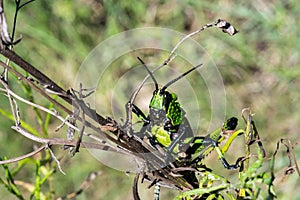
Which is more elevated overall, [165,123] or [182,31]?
[182,31]

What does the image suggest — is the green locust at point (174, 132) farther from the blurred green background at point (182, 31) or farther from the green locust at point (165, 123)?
the blurred green background at point (182, 31)

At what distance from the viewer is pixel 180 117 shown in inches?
37.4

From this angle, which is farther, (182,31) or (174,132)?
(182,31)

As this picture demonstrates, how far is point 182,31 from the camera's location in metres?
3.05

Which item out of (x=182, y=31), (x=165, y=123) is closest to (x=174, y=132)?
(x=165, y=123)

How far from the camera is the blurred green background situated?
2639 millimetres

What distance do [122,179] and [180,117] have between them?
1880mm

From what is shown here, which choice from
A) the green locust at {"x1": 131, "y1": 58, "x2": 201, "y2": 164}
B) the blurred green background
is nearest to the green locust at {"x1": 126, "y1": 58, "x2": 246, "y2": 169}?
the green locust at {"x1": 131, "y1": 58, "x2": 201, "y2": 164}

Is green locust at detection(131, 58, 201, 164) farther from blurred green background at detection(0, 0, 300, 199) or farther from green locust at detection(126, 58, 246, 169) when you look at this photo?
blurred green background at detection(0, 0, 300, 199)

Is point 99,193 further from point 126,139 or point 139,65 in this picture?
point 126,139

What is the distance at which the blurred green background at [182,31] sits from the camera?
2.64m

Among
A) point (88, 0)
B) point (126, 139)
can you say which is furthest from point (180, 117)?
point (88, 0)

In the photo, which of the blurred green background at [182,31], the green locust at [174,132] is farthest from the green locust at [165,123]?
the blurred green background at [182,31]

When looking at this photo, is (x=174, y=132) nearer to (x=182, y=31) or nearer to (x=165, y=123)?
(x=165, y=123)
